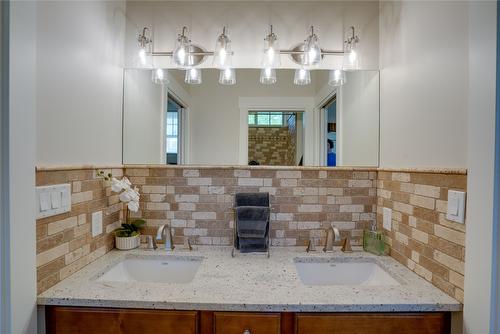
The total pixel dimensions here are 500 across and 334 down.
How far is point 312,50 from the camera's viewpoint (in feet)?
4.96

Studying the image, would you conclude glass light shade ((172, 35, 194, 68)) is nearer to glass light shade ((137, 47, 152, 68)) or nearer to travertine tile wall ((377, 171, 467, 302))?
glass light shade ((137, 47, 152, 68))

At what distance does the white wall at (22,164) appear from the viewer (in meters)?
0.87

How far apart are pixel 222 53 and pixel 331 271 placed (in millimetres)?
1362

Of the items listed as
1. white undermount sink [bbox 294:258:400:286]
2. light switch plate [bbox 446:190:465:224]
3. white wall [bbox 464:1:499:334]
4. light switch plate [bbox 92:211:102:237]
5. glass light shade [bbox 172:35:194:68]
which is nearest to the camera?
white wall [bbox 464:1:499:334]

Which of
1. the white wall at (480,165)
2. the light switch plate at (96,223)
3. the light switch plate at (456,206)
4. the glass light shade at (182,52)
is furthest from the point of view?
the glass light shade at (182,52)

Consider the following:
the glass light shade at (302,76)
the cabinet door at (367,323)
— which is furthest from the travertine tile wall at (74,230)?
the glass light shade at (302,76)

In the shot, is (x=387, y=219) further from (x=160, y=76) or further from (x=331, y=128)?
(x=160, y=76)

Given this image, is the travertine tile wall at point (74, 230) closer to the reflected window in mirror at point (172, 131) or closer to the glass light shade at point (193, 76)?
the reflected window in mirror at point (172, 131)

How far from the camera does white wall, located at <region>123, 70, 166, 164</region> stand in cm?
162

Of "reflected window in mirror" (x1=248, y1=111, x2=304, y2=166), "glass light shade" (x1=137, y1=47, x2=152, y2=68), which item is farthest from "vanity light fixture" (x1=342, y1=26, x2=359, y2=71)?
"glass light shade" (x1=137, y1=47, x2=152, y2=68)

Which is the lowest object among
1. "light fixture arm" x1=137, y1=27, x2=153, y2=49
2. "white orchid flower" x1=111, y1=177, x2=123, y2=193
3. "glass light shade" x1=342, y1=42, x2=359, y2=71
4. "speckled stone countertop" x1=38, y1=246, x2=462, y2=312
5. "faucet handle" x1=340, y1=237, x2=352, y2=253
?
"speckled stone countertop" x1=38, y1=246, x2=462, y2=312

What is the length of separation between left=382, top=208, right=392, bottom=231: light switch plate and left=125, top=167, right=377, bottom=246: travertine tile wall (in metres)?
0.10

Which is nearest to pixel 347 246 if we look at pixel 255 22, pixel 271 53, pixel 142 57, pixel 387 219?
pixel 387 219

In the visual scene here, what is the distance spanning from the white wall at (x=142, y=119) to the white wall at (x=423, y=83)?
4.27 ft
